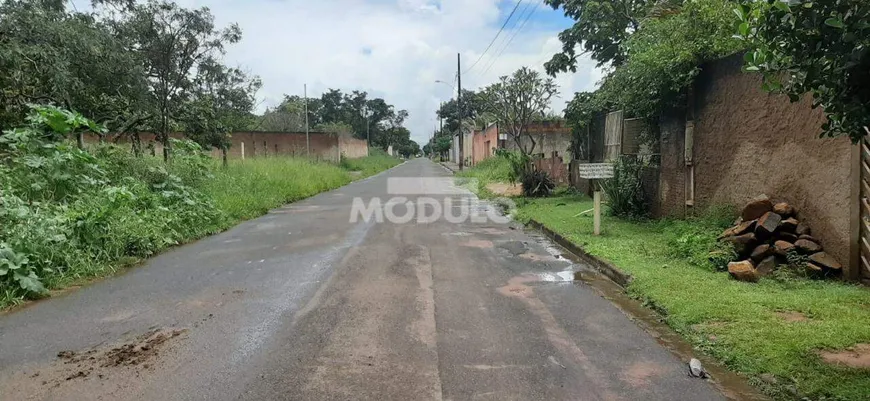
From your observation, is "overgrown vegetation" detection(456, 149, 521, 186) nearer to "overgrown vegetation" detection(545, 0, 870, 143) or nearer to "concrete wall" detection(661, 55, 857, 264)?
"overgrown vegetation" detection(545, 0, 870, 143)

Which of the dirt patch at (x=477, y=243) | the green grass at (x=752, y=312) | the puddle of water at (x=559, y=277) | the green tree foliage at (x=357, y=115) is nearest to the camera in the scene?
the green grass at (x=752, y=312)

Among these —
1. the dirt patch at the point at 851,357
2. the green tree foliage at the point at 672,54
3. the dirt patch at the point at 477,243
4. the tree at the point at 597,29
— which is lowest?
the dirt patch at the point at 851,357

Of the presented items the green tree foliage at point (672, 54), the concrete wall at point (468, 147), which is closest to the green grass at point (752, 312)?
the green tree foliage at point (672, 54)

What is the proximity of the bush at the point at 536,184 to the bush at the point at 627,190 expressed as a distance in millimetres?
5703

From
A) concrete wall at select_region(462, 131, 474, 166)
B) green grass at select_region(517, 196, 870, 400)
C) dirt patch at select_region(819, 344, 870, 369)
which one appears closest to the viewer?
green grass at select_region(517, 196, 870, 400)

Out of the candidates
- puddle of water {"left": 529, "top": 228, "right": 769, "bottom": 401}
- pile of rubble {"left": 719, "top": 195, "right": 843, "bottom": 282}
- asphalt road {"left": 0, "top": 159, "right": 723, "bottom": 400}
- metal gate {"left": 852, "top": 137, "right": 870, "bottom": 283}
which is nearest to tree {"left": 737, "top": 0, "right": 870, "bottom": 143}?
puddle of water {"left": 529, "top": 228, "right": 769, "bottom": 401}

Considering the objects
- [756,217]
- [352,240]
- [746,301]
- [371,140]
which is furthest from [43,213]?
[371,140]

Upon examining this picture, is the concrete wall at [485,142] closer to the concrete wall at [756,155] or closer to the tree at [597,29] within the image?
the tree at [597,29]

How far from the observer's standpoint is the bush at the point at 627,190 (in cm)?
1116

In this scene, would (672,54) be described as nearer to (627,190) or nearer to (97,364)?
(627,190)

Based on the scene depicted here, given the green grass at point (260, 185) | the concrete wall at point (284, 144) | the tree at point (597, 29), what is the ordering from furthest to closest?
the concrete wall at point (284, 144) → the tree at point (597, 29) → the green grass at point (260, 185)

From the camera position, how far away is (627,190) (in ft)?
37.0

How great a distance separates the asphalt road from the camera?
12.2 ft

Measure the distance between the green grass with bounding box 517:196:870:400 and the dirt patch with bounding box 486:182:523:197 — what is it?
11039 mm
